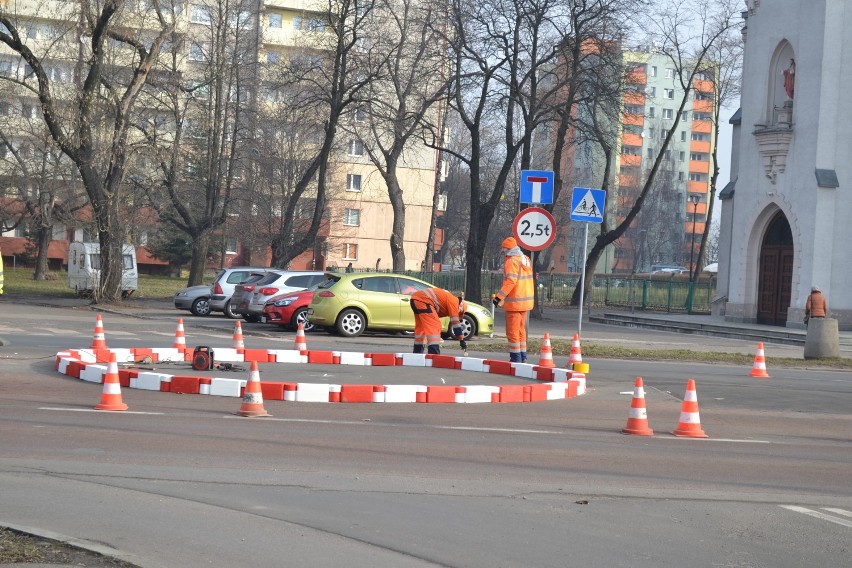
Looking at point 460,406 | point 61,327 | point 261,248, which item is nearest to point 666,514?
point 460,406

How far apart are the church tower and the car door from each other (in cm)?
1585

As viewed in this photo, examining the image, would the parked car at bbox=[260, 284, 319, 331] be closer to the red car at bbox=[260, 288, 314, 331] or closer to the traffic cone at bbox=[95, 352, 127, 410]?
the red car at bbox=[260, 288, 314, 331]

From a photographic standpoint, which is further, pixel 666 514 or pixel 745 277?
pixel 745 277

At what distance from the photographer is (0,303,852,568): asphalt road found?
646cm

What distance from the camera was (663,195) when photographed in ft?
352

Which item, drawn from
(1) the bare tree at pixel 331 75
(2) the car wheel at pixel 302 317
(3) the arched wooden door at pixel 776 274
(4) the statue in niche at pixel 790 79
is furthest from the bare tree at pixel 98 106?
(3) the arched wooden door at pixel 776 274

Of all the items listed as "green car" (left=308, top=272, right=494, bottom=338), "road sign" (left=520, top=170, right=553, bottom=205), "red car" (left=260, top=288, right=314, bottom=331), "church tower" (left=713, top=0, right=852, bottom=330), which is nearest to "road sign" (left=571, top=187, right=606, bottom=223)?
"road sign" (left=520, top=170, right=553, bottom=205)

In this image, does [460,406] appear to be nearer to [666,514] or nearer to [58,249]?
[666,514]

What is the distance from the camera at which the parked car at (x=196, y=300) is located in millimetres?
34188

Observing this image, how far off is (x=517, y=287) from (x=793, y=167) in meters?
22.3

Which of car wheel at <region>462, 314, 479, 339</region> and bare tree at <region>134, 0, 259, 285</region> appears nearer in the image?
car wheel at <region>462, 314, 479, 339</region>

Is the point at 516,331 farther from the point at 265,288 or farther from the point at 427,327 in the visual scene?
the point at 265,288

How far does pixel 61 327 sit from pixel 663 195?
293 feet

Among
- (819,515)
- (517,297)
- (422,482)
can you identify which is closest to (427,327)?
(517,297)
